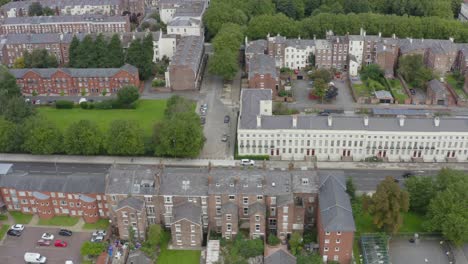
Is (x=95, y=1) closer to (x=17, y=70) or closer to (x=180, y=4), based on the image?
(x=180, y=4)

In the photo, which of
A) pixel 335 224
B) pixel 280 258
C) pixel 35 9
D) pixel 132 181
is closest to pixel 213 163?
pixel 132 181

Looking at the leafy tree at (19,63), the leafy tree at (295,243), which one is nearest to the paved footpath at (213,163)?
the leafy tree at (295,243)

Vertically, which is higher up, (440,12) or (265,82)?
(440,12)

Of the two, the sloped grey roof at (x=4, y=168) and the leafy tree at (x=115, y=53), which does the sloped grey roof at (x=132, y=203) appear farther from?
the leafy tree at (x=115, y=53)

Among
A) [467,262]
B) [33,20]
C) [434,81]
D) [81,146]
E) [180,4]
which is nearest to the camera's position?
[467,262]

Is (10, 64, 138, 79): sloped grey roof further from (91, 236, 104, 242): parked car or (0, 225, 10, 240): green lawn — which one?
(91, 236, 104, 242): parked car

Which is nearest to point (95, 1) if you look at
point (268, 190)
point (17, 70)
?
point (17, 70)

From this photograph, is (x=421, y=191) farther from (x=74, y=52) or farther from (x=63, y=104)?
(x=74, y=52)
